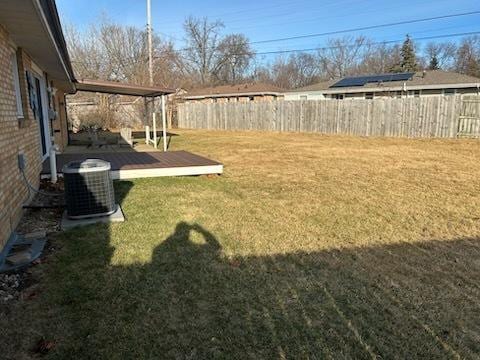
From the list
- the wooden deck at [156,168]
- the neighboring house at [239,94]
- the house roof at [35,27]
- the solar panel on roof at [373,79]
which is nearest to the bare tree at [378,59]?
the neighboring house at [239,94]

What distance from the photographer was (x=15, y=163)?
4.79 metres

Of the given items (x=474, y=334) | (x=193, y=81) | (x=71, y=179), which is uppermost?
(x=193, y=81)

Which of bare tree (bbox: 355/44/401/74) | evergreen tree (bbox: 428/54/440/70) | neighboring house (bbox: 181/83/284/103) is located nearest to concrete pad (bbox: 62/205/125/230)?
neighboring house (bbox: 181/83/284/103)

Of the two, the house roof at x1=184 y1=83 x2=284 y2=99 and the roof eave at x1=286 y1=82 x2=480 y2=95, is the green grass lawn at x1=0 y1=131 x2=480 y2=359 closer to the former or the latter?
the roof eave at x1=286 y1=82 x2=480 y2=95

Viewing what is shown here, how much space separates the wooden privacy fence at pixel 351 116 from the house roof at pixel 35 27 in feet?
48.2

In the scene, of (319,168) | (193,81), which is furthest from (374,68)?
(319,168)

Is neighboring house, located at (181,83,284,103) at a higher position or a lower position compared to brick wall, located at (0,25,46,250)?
higher

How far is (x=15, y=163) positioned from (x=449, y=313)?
16.4 ft

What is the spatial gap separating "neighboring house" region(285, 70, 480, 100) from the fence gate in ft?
24.2

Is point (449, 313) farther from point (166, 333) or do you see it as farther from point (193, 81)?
point (193, 81)

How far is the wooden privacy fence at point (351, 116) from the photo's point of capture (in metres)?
16.3

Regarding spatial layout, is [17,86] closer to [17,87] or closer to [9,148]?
[17,87]

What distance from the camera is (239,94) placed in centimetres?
3434

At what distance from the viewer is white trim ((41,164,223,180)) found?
7281 millimetres
